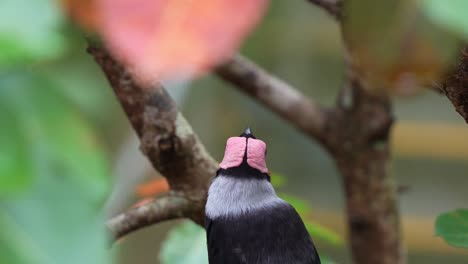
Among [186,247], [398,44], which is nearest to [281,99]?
[186,247]

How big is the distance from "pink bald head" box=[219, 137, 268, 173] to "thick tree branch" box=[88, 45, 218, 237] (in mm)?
91

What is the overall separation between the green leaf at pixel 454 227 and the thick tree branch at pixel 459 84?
0.12 meters

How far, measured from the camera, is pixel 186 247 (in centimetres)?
58

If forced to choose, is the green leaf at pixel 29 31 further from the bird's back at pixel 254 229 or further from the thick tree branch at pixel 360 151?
the thick tree branch at pixel 360 151

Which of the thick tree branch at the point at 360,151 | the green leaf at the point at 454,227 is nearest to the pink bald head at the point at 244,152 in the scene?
the green leaf at the point at 454,227

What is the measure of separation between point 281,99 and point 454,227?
35cm

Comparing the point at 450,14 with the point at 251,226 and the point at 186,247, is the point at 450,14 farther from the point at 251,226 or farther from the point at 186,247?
the point at 186,247

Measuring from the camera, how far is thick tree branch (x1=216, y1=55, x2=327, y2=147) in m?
0.76

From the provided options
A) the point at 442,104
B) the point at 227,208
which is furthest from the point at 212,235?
the point at 442,104

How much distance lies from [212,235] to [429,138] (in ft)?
3.47

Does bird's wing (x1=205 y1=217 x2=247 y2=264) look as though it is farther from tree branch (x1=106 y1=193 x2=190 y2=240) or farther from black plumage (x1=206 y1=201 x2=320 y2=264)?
tree branch (x1=106 y1=193 x2=190 y2=240)

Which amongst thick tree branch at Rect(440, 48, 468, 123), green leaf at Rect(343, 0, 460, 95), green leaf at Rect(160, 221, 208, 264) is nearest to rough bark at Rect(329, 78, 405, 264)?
green leaf at Rect(160, 221, 208, 264)

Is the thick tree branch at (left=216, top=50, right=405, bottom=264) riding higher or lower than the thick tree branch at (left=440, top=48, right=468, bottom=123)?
higher

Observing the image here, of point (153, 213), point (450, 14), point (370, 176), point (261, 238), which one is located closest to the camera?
point (450, 14)
